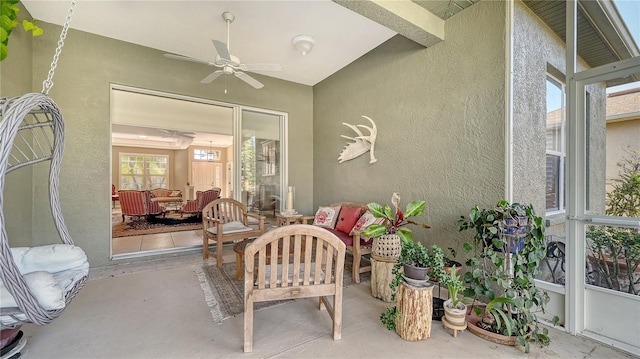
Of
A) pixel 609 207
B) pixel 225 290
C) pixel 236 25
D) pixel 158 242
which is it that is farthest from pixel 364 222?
pixel 158 242

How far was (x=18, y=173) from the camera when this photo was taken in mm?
2689

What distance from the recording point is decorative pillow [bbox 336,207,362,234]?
3467 mm

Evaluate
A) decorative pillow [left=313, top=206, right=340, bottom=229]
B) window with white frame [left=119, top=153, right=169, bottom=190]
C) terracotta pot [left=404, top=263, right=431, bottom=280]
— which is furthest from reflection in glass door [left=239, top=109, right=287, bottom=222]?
window with white frame [left=119, top=153, right=169, bottom=190]

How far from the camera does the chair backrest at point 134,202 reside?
632 centimetres

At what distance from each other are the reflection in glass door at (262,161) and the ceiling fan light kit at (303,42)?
62.5 inches

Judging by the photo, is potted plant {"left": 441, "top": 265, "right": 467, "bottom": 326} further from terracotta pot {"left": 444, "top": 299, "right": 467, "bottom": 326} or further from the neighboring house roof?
the neighboring house roof

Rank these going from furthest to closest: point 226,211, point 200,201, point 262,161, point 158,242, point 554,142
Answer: point 200,201
point 262,161
point 158,242
point 226,211
point 554,142

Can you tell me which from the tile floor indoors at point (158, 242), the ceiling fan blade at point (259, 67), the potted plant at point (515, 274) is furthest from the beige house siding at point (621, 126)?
the tile floor indoors at point (158, 242)

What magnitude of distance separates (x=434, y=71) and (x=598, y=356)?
9.18 ft

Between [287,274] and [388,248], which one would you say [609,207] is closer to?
[388,248]

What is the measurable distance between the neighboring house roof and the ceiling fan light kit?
304cm

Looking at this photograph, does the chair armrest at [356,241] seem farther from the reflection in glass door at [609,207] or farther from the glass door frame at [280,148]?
the glass door frame at [280,148]

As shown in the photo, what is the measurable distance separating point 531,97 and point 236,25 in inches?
134

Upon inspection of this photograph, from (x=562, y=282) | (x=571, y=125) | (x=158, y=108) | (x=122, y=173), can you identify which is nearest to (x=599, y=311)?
(x=562, y=282)
